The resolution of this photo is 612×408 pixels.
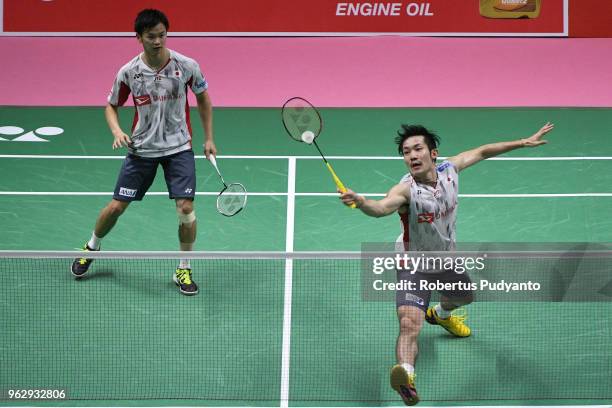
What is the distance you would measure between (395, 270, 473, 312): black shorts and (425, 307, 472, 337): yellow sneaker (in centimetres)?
44

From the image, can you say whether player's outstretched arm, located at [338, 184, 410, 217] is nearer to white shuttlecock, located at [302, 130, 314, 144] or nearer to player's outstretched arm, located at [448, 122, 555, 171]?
player's outstretched arm, located at [448, 122, 555, 171]

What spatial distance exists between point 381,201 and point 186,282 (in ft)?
7.21

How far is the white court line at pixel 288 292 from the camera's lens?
276 inches

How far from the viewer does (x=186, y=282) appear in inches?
324

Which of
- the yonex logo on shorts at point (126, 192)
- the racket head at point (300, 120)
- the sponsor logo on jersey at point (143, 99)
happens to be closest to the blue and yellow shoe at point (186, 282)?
the yonex logo on shorts at point (126, 192)

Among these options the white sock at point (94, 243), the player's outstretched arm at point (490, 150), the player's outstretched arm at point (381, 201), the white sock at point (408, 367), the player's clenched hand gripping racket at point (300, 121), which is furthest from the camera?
the white sock at point (94, 243)

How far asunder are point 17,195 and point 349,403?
14.9 ft

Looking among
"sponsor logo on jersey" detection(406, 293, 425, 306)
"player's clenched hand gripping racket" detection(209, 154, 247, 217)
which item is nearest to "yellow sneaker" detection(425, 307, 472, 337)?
"sponsor logo on jersey" detection(406, 293, 425, 306)

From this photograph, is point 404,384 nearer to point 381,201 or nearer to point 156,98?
point 381,201

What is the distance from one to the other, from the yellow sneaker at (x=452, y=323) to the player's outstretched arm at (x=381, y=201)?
3.66 feet

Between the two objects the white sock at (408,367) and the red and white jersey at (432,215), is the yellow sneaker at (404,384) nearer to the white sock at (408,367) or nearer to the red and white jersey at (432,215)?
the white sock at (408,367)

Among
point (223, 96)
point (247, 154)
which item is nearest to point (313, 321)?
point (247, 154)

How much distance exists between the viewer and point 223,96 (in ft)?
40.6

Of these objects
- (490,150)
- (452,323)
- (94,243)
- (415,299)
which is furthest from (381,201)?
(94,243)
